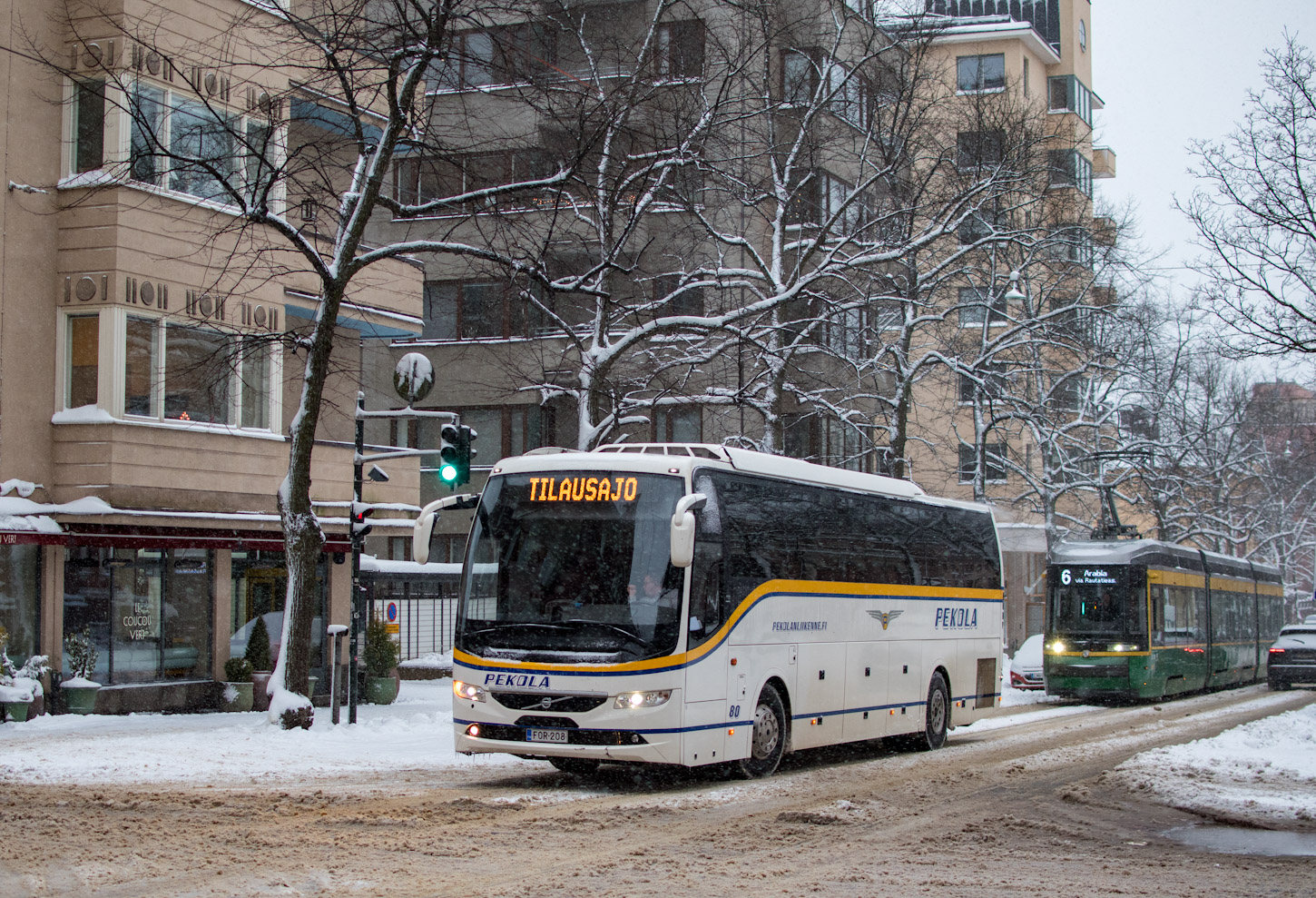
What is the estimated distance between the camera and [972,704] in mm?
21625

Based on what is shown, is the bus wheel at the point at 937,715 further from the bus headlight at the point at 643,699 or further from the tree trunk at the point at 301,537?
the tree trunk at the point at 301,537

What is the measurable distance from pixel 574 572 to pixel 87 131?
1318 centimetres

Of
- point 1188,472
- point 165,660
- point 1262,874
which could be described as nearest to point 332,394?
point 165,660

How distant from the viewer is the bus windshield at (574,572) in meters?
13.9

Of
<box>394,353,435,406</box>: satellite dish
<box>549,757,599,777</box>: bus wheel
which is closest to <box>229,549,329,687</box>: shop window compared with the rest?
<box>394,353,435,406</box>: satellite dish

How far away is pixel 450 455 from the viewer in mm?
18875

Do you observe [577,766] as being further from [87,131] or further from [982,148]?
[982,148]

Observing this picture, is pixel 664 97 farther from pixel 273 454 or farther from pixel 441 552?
pixel 441 552

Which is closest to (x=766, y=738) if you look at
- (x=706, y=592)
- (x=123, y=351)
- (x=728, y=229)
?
(x=706, y=592)

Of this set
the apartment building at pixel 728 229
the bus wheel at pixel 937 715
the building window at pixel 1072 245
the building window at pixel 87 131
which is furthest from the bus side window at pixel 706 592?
the building window at pixel 1072 245

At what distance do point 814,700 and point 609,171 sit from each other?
437 inches

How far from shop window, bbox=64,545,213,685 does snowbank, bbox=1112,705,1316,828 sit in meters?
14.5

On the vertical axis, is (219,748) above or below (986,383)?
below

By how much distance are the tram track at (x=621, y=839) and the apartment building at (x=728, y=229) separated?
23.5ft
